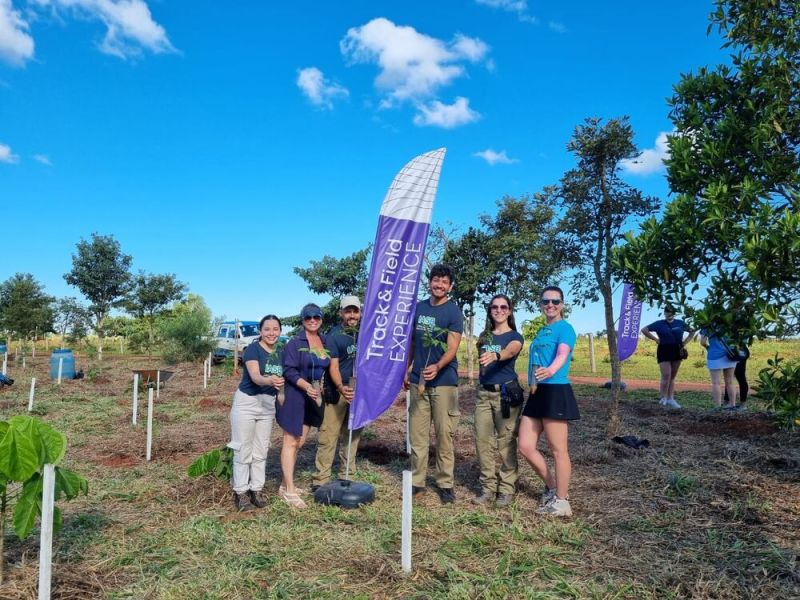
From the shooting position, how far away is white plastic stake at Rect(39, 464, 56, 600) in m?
2.78

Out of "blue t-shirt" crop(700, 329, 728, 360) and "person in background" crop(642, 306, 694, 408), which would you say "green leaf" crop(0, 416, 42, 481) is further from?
"person in background" crop(642, 306, 694, 408)

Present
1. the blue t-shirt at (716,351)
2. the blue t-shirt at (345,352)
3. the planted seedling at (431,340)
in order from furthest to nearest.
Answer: the blue t-shirt at (716,351) < the blue t-shirt at (345,352) < the planted seedling at (431,340)

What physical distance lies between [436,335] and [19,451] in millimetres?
3075

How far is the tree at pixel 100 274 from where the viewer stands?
2730 cm

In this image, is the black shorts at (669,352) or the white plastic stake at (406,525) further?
the black shorts at (669,352)

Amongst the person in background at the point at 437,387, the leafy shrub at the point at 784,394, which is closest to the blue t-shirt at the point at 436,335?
the person in background at the point at 437,387

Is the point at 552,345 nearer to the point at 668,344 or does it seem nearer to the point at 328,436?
the point at 328,436

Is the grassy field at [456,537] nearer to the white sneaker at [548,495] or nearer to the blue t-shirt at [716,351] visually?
the white sneaker at [548,495]

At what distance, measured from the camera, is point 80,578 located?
3.28 metres

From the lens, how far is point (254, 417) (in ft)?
15.4

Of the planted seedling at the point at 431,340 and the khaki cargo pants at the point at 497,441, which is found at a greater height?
the planted seedling at the point at 431,340

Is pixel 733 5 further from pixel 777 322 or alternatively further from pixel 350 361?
pixel 350 361

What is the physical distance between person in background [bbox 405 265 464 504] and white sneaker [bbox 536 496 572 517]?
0.77 m

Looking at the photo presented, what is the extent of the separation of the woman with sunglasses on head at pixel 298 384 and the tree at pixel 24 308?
88.4ft
